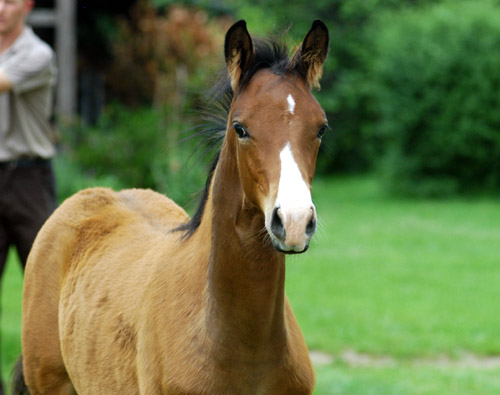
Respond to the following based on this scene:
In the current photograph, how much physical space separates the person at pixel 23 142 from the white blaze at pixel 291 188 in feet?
9.28

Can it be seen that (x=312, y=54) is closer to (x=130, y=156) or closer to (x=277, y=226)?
(x=277, y=226)

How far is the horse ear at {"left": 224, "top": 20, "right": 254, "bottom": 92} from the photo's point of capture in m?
2.91

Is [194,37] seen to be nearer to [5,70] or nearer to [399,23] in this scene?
[399,23]

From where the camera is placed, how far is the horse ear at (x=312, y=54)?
296 centimetres

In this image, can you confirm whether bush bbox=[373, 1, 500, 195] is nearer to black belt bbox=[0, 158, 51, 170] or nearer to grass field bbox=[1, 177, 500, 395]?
grass field bbox=[1, 177, 500, 395]

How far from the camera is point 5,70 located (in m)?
4.81

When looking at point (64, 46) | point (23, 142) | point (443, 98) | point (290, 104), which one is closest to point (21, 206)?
point (23, 142)

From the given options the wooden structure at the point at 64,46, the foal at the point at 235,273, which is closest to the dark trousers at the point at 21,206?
the foal at the point at 235,273

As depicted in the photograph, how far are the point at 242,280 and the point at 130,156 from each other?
11.2m

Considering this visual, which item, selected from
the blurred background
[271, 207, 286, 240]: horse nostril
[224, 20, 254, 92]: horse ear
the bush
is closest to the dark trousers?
the blurred background

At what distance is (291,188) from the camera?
2.53 m

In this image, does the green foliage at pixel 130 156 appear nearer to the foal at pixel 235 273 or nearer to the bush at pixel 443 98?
the bush at pixel 443 98

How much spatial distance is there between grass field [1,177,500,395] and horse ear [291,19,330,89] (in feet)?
1.99

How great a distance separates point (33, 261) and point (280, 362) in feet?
6.31
